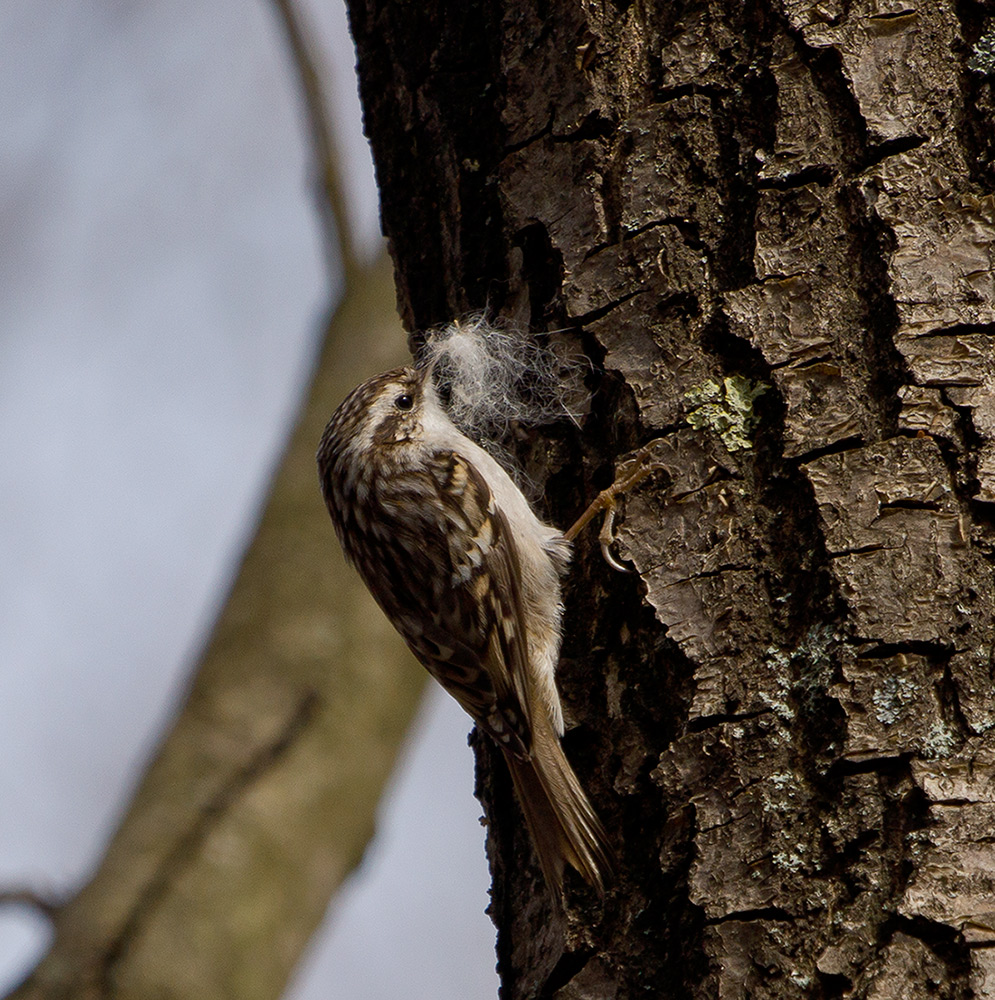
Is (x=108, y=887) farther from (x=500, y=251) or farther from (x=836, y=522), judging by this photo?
(x=836, y=522)

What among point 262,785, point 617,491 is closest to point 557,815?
point 617,491

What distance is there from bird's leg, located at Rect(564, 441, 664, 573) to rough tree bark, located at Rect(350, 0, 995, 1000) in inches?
1.2

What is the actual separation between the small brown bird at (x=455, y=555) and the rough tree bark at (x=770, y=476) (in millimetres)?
201

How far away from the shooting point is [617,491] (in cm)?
195

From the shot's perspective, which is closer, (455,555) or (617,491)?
(617,491)

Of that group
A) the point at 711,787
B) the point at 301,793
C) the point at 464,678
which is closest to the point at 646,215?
the point at 711,787

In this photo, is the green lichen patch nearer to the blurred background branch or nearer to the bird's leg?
the bird's leg

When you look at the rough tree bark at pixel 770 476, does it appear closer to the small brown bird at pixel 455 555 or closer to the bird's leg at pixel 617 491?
the bird's leg at pixel 617 491

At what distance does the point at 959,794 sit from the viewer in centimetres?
150

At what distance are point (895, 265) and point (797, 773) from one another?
2.21 feet

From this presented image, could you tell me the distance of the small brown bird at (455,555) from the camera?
2.29 m

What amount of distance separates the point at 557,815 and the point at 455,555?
957 mm

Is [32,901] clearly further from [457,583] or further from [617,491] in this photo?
[617,491]

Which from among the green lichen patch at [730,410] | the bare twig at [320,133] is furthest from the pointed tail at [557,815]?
Answer: the bare twig at [320,133]
